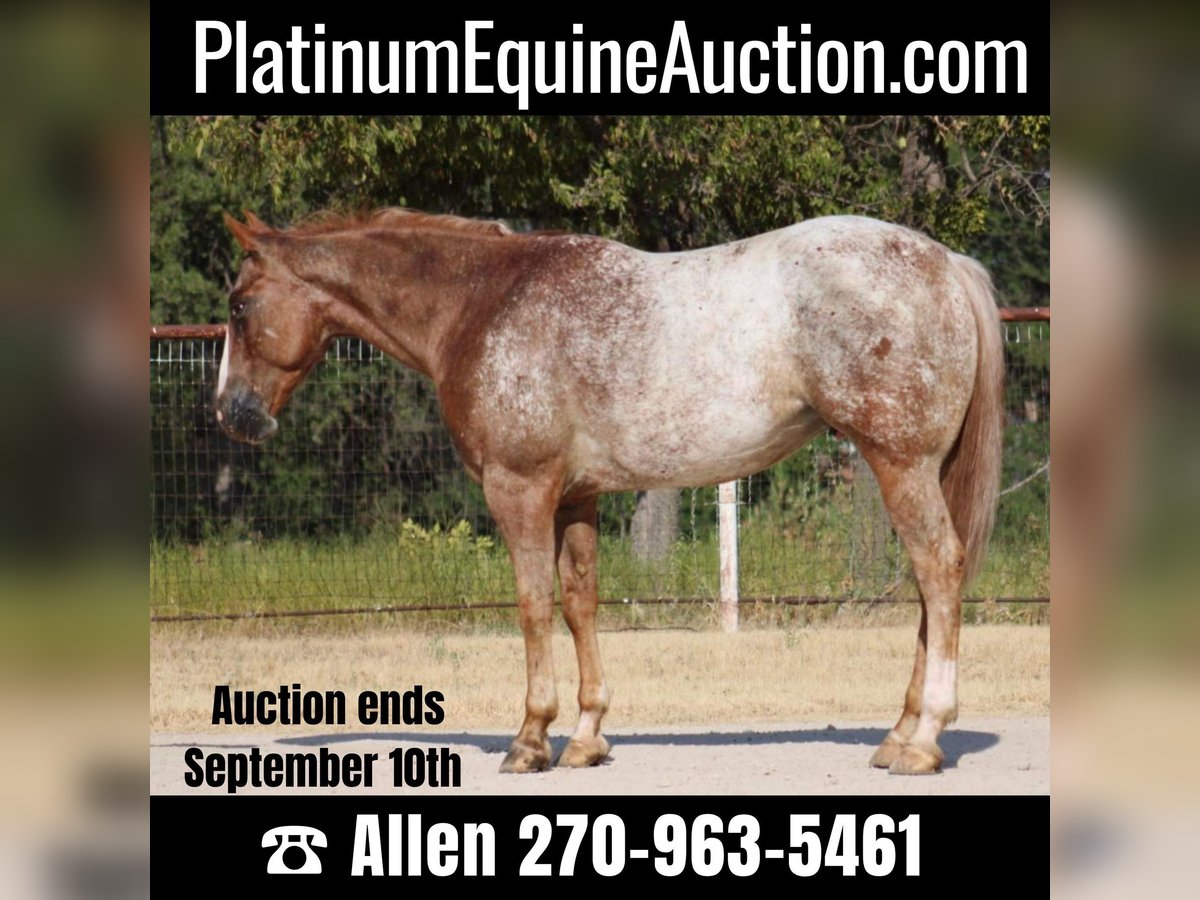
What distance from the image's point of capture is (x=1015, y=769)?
6.10 meters

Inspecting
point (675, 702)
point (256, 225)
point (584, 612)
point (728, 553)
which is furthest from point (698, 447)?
point (728, 553)

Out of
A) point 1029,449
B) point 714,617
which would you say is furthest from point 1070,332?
point 1029,449

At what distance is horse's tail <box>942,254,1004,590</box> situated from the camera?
5.99 metres

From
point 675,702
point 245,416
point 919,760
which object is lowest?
point 675,702

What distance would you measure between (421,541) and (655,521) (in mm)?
2265

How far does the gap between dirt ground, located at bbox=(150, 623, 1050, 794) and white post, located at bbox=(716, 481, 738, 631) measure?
289mm

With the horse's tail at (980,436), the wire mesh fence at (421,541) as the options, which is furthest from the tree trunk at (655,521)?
the horse's tail at (980,436)

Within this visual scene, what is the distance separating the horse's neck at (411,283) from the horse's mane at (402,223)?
63mm

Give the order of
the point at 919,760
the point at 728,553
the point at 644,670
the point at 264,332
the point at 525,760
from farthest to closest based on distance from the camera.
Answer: the point at 728,553 → the point at 644,670 → the point at 264,332 → the point at 525,760 → the point at 919,760

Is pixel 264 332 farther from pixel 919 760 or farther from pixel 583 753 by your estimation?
pixel 919 760

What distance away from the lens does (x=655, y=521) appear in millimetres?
13047

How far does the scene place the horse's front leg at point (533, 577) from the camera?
20.4 ft

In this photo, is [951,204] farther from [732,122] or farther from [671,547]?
[671,547]

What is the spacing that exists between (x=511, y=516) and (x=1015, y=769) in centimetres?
233
